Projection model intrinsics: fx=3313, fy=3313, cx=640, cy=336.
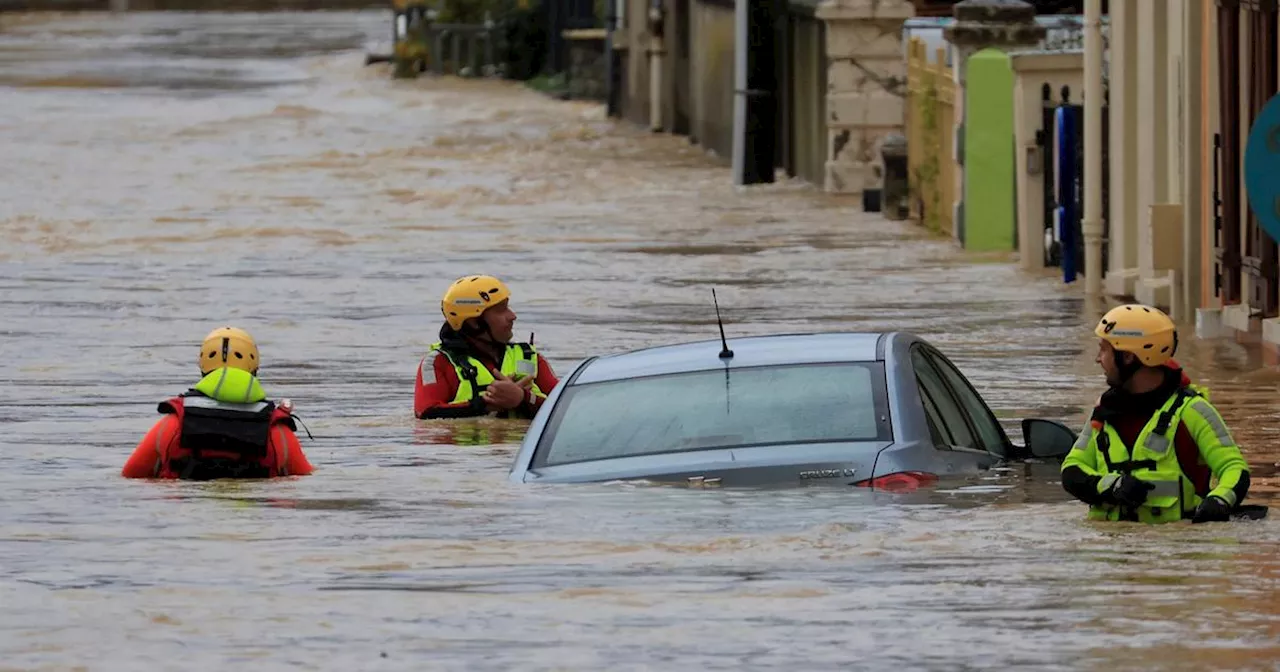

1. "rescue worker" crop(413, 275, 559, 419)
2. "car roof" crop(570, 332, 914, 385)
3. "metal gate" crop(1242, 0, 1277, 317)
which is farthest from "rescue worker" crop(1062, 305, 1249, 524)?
"metal gate" crop(1242, 0, 1277, 317)

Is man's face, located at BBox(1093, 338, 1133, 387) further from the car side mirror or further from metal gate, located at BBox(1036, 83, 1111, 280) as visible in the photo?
metal gate, located at BBox(1036, 83, 1111, 280)

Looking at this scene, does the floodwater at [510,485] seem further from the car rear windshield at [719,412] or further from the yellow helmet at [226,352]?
the yellow helmet at [226,352]

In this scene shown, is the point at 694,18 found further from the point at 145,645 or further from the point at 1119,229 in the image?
the point at 145,645

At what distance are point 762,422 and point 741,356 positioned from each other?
501 millimetres

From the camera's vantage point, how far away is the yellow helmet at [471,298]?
13.9 m

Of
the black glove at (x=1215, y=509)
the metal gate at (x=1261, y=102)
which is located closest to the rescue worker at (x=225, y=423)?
the black glove at (x=1215, y=509)

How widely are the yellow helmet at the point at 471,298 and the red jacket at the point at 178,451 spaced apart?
1520 millimetres

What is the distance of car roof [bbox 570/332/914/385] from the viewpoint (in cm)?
1095

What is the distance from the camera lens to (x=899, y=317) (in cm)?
2188

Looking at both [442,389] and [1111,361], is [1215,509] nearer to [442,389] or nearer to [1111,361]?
[1111,361]

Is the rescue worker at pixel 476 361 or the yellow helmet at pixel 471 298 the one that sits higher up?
the yellow helmet at pixel 471 298

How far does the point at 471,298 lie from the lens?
1395 centimetres

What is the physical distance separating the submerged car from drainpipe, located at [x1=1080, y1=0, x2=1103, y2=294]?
11.8 metres

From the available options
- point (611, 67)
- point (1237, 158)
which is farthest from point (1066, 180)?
point (611, 67)
